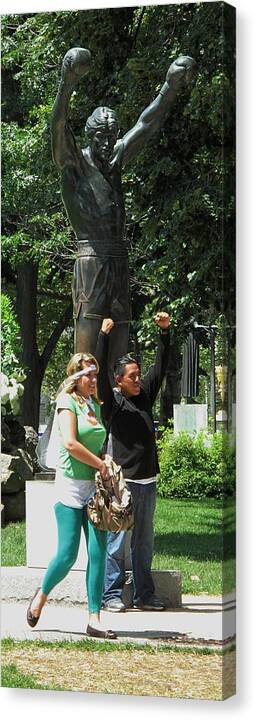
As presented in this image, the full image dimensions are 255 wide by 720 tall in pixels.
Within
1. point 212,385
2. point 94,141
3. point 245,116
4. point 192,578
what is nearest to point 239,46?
point 245,116

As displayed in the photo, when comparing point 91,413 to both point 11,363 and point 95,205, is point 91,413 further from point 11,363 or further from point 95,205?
point 95,205

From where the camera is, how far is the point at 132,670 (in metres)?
8.48

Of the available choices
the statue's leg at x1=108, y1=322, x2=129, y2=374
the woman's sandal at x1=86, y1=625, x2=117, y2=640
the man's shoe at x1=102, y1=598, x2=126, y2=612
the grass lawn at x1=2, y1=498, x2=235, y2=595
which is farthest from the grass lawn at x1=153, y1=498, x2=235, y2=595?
the statue's leg at x1=108, y1=322, x2=129, y2=374

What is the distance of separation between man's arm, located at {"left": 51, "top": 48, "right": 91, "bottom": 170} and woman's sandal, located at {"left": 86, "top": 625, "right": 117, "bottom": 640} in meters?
2.34

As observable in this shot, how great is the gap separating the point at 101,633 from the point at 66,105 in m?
2.62

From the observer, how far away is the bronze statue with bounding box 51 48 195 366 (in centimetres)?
868

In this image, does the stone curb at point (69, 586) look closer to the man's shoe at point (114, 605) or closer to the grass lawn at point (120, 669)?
the man's shoe at point (114, 605)

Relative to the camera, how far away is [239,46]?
8281 mm

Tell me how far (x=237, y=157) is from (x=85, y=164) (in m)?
0.90

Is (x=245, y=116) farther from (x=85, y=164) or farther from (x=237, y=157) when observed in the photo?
(x=85, y=164)

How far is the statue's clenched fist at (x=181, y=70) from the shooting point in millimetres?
8422

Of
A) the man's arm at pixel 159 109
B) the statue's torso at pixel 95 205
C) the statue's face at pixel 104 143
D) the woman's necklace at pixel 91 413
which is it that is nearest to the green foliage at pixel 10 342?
the woman's necklace at pixel 91 413

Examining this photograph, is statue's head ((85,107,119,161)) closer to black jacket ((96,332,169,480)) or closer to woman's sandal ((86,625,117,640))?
black jacket ((96,332,169,480))

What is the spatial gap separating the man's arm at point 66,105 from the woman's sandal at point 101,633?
92.2 inches
